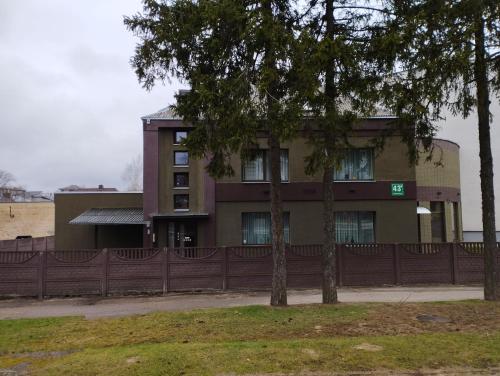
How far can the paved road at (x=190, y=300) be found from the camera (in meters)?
13.0

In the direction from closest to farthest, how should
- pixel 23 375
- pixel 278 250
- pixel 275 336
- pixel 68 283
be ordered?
pixel 23 375 → pixel 275 336 → pixel 278 250 → pixel 68 283

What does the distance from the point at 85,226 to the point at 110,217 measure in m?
2.94

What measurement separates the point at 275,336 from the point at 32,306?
8.68m

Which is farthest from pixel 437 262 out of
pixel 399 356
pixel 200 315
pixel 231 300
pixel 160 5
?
pixel 160 5

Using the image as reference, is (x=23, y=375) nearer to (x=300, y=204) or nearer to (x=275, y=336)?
(x=275, y=336)

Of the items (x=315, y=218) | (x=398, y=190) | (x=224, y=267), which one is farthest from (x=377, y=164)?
(x=224, y=267)

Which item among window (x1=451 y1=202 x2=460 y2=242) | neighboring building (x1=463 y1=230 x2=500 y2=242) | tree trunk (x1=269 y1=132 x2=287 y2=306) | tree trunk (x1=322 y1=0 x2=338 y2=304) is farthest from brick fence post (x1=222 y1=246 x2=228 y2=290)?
neighboring building (x1=463 y1=230 x2=500 y2=242)

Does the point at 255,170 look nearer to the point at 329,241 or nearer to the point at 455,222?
the point at 329,241

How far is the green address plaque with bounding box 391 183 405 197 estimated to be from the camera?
20.7 metres

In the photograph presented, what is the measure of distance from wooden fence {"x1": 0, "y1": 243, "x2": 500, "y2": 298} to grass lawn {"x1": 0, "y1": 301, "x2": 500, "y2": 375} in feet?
15.1

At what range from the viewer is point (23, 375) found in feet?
22.8

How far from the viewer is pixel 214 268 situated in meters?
16.3

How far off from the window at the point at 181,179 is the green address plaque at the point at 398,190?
879 centimetres

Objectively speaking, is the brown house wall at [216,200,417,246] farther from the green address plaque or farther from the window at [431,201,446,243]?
the window at [431,201,446,243]
